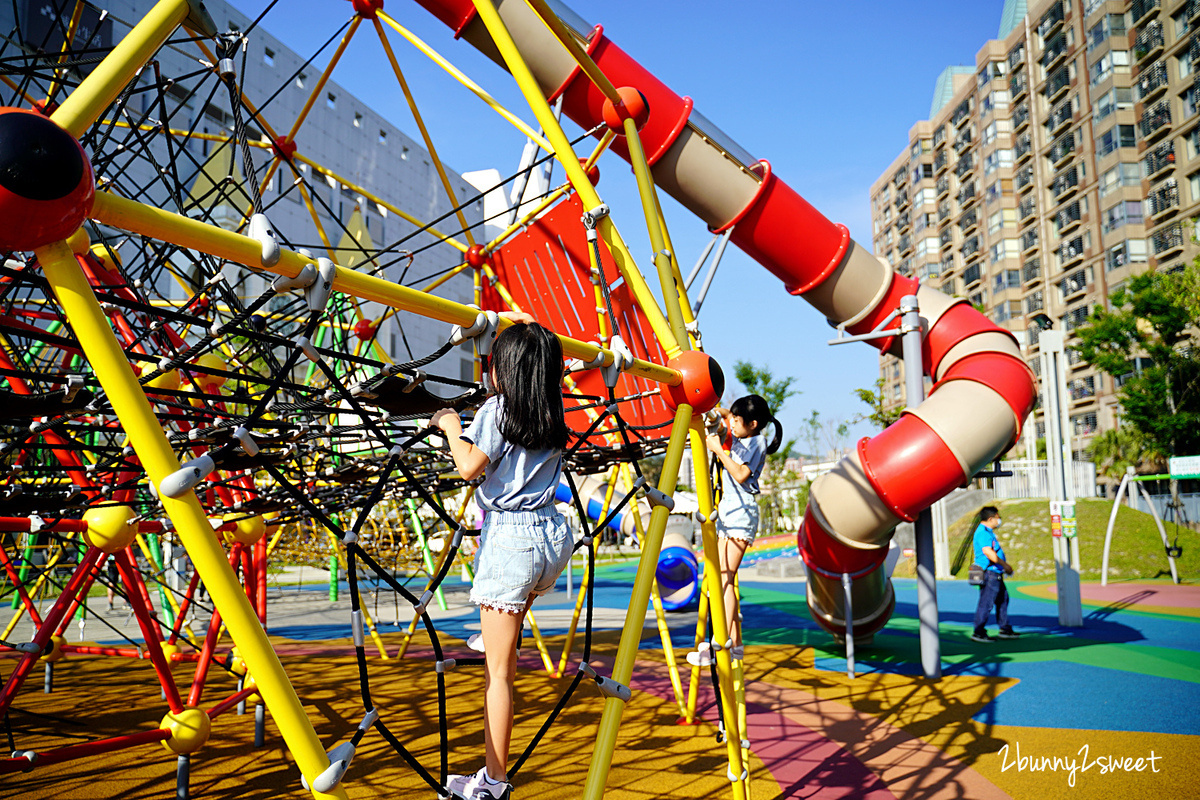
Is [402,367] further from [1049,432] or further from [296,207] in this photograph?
[296,207]

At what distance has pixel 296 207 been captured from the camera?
28875 millimetres

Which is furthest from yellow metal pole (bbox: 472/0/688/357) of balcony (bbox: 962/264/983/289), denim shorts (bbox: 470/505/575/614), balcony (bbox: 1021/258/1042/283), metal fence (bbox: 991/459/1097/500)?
balcony (bbox: 962/264/983/289)

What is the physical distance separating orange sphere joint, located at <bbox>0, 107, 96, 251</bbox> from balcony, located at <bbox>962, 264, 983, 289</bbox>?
191 feet

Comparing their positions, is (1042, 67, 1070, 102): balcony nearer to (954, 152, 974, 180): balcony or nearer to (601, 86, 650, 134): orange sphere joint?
(954, 152, 974, 180): balcony

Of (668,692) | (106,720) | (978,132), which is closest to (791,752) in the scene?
(668,692)

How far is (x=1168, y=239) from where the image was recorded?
3456cm

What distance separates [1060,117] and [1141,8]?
717 cm

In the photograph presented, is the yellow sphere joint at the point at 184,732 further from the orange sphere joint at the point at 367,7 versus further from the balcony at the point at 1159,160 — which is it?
the balcony at the point at 1159,160

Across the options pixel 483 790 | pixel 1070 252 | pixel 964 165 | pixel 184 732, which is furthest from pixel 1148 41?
pixel 184 732

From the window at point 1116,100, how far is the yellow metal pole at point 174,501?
155ft

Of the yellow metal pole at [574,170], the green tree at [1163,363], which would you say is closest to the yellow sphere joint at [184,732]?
the yellow metal pole at [574,170]

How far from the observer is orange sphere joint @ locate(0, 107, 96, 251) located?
136cm

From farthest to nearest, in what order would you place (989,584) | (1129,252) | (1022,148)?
(1022,148)
(1129,252)
(989,584)

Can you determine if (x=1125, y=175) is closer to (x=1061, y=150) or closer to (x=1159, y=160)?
(x=1159, y=160)
